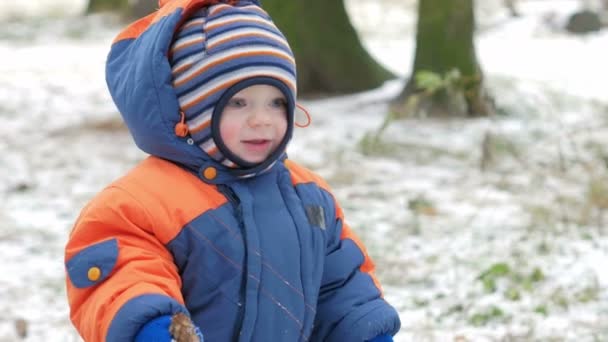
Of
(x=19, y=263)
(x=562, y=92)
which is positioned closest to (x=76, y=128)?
(x=19, y=263)

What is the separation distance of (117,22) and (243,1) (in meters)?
13.5

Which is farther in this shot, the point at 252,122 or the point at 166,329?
the point at 252,122

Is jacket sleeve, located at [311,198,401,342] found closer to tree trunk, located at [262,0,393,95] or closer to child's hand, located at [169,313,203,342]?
child's hand, located at [169,313,203,342]

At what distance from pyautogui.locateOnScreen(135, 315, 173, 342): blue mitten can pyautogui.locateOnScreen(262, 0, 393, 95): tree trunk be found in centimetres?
690

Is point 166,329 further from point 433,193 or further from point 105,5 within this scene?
point 105,5

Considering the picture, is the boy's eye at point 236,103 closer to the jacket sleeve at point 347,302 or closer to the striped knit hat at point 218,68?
the striped knit hat at point 218,68

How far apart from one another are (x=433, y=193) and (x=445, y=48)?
2474mm

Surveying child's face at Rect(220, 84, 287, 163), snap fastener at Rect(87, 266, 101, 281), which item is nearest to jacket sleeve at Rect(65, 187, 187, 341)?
Answer: snap fastener at Rect(87, 266, 101, 281)

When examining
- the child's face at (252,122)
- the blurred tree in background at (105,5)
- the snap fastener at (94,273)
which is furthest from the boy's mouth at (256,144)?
the blurred tree in background at (105,5)

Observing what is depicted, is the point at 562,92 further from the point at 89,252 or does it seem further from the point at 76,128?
the point at 89,252

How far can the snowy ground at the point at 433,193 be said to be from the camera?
4.06m

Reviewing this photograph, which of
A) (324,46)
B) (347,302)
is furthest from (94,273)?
(324,46)

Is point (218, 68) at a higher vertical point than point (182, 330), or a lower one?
higher

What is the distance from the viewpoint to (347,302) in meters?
2.45
